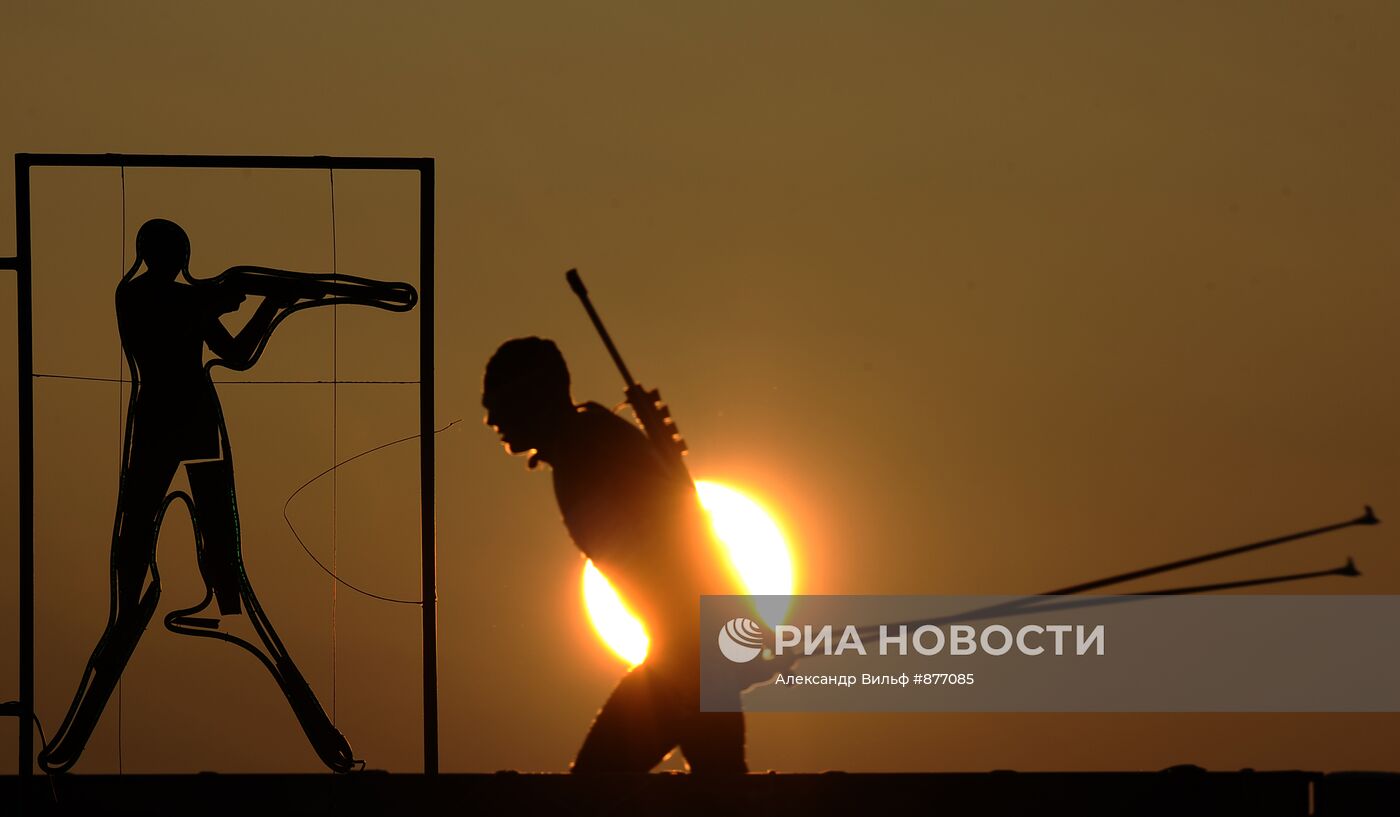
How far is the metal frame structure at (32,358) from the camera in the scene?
11.1 m

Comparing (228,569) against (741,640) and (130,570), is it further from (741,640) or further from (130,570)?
(741,640)

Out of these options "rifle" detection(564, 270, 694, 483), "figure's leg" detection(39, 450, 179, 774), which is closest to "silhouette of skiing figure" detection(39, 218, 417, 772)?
"figure's leg" detection(39, 450, 179, 774)

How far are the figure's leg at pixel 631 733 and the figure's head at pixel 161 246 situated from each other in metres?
3.52

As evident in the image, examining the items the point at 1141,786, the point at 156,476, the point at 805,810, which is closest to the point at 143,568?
the point at 156,476

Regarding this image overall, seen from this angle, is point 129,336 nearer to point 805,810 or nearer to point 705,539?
point 705,539

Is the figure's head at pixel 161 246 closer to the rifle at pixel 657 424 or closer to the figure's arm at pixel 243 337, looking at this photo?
the figure's arm at pixel 243 337

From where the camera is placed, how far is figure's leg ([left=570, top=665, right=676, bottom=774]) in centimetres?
1001

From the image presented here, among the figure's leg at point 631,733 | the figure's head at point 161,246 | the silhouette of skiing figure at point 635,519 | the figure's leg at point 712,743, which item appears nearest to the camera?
the silhouette of skiing figure at point 635,519

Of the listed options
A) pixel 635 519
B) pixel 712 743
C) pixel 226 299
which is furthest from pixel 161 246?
pixel 712 743

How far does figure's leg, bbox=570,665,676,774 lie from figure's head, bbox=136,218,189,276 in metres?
3.52

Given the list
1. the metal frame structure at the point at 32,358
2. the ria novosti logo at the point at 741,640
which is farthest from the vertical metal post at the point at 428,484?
the ria novosti logo at the point at 741,640

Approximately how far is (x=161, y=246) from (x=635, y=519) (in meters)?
3.42

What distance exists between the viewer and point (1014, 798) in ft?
29.1

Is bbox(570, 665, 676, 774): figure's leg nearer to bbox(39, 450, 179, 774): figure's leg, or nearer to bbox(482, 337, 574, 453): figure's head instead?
bbox(482, 337, 574, 453): figure's head
